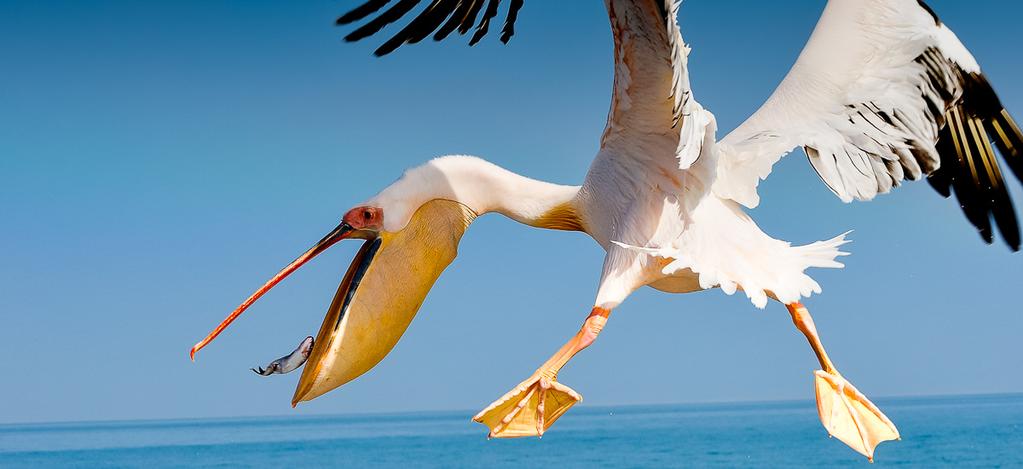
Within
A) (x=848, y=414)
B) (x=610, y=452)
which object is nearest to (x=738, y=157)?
(x=848, y=414)

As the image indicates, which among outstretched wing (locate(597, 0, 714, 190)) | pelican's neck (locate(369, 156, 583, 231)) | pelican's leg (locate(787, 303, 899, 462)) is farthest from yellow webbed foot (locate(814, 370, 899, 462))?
pelican's neck (locate(369, 156, 583, 231))

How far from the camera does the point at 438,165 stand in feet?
15.4

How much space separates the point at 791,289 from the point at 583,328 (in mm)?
727

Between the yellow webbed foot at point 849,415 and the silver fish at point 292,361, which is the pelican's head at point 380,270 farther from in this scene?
the yellow webbed foot at point 849,415

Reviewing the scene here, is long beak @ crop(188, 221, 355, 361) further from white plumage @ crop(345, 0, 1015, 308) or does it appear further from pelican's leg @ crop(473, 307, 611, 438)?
pelican's leg @ crop(473, 307, 611, 438)

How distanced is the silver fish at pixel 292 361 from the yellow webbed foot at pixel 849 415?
2043 millimetres

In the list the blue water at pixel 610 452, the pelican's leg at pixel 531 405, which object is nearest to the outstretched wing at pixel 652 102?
the pelican's leg at pixel 531 405

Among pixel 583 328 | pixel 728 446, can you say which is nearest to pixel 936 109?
pixel 583 328

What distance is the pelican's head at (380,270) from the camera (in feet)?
15.4

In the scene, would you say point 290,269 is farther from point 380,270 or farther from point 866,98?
point 866,98

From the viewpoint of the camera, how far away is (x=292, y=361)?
15.6ft

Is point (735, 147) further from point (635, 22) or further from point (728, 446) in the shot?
point (728, 446)

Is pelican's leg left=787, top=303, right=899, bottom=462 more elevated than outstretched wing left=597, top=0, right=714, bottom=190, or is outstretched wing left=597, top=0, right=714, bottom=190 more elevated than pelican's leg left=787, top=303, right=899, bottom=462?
outstretched wing left=597, top=0, right=714, bottom=190

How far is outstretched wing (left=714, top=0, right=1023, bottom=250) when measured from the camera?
4230mm
